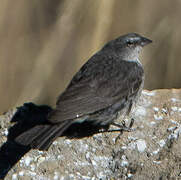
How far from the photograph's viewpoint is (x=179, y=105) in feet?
19.1

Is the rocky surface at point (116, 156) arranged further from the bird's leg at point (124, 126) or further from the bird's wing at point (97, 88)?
the bird's wing at point (97, 88)

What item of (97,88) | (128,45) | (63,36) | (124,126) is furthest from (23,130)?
(63,36)

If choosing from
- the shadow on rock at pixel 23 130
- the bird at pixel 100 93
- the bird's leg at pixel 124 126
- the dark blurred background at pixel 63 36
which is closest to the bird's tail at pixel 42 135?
the bird at pixel 100 93

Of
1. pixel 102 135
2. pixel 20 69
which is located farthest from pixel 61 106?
pixel 20 69

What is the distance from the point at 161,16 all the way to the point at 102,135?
209 cm

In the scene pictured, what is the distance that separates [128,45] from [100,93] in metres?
0.95

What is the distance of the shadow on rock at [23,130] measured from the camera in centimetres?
535

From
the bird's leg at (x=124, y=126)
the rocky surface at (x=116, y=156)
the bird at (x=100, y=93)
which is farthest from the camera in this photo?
the bird's leg at (x=124, y=126)

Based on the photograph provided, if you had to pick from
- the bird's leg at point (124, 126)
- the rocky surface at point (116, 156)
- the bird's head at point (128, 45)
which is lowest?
the rocky surface at point (116, 156)

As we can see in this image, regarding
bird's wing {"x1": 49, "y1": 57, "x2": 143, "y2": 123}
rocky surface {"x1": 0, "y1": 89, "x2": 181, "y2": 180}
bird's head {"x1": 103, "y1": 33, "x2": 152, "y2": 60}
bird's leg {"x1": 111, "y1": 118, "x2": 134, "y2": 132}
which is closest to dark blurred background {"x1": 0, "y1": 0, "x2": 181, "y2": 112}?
bird's head {"x1": 103, "y1": 33, "x2": 152, "y2": 60}

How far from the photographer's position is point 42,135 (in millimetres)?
5270

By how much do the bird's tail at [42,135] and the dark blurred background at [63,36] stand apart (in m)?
1.66

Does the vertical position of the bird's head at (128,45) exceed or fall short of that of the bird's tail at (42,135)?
it exceeds it

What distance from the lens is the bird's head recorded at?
6.34 m
